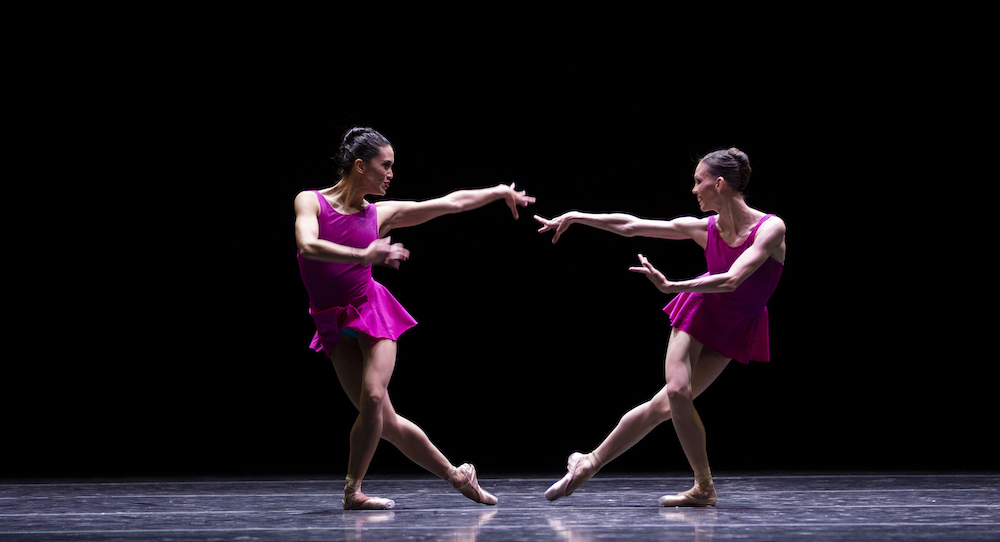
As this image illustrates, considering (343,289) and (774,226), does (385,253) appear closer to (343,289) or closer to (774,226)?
(343,289)

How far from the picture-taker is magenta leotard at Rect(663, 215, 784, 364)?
10.2 feet

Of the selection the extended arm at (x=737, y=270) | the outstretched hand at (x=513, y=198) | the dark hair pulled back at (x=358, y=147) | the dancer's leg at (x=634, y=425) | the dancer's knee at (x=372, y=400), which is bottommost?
the dancer's leg at (x=634, y=425)

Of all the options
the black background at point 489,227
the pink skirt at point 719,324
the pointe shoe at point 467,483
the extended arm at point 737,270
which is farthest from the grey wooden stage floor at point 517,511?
the black background at point 489,227

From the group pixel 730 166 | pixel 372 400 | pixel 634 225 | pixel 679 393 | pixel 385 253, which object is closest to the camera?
pixel 385 253

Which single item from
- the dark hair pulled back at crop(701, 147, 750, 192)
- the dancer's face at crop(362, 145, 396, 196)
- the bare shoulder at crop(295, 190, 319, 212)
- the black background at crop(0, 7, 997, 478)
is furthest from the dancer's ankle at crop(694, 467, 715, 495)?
the black background at crop(0, 7, 997, 478)

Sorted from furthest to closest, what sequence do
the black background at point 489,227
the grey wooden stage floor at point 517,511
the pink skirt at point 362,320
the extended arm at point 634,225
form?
the black background at point 489,227, the extended arm at point 634,225, the pink skirt at point 362,320, the grey wooden stage floor at point 517,511

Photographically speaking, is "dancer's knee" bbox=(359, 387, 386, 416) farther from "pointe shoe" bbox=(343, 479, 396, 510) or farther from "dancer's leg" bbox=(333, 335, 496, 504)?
"pointe shoe" bbox=(343, 479, 396, 510)

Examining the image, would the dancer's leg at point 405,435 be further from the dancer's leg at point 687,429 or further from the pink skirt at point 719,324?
the pink skirt at point 719,324

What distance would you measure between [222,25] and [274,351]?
162 cm

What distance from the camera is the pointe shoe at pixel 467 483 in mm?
3078

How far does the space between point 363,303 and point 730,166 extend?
1238 mm

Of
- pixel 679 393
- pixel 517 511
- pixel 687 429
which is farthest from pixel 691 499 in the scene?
pixel 517 511

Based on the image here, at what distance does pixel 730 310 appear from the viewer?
3133 millimetres

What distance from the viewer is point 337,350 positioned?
10.1 feet
